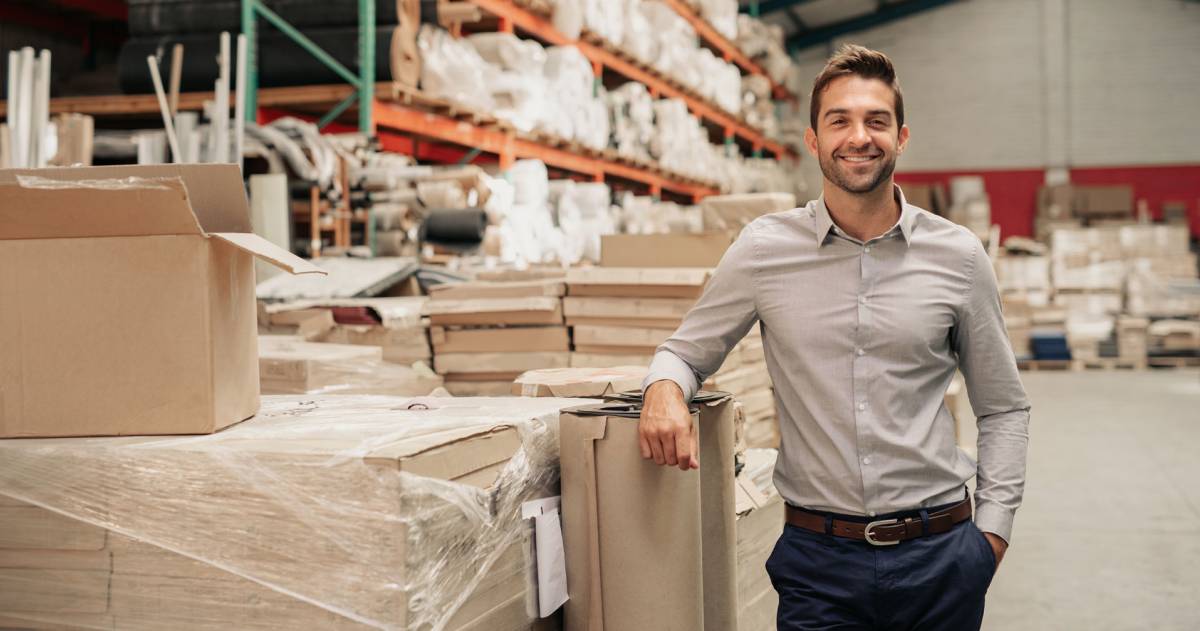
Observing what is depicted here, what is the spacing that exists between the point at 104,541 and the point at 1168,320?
14073 millimetres

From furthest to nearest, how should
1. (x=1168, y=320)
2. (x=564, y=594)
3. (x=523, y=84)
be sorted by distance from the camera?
(x=1168, y=320) < (x=523, y=84) < (x=564, y=594)

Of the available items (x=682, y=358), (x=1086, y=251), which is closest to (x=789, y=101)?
(x=1086, y=251)

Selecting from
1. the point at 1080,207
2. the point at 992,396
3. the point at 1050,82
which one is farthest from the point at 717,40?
the point at 992,396

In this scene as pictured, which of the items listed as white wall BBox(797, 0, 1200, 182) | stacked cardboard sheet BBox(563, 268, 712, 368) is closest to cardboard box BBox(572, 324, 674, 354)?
stacked cardboard sheet BBox(563, 268, 712, 368)

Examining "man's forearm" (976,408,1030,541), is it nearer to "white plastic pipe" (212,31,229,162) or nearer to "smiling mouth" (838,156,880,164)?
"smiling mouth" (838,156,880,164)

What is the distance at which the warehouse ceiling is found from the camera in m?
17.9

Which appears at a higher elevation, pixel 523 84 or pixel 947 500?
pixel 523 84

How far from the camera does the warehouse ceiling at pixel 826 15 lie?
58.8 feet

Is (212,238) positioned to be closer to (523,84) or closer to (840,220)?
(840,220)

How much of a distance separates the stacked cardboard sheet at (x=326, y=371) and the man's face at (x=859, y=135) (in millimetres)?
1998

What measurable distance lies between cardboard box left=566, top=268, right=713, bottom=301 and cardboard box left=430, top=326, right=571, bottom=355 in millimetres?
203

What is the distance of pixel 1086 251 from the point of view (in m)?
14.5

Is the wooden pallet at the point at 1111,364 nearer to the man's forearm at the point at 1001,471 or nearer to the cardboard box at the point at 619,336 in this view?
the cardboard box at the point at 619,336

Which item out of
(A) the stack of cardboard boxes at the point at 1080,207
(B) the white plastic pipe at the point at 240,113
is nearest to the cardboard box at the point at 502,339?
(B) the white plastic pipe at the point at 240,113
